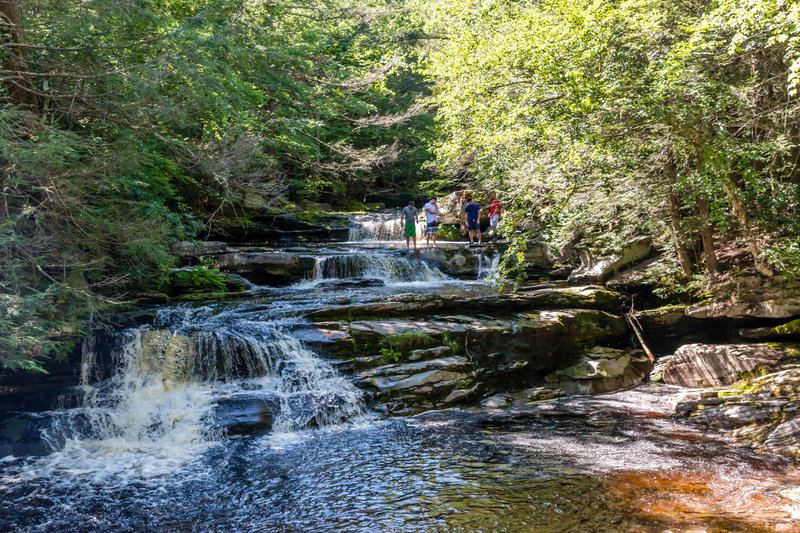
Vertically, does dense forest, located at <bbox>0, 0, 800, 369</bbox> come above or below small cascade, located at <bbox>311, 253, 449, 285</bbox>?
above

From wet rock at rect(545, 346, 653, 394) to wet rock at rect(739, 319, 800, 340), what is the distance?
6.40 feet

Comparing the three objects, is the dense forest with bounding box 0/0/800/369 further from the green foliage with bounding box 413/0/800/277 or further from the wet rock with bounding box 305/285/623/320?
the wet rock with bounding box 305/285/623/320

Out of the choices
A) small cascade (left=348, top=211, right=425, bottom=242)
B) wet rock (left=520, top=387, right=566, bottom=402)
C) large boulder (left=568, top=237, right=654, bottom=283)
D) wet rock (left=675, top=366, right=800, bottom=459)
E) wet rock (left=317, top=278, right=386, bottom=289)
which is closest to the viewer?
wet rock (left=675, top=366, right=800, bottom=459)

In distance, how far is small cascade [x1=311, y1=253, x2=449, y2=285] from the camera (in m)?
13.4

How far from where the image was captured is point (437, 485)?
17.3 ft

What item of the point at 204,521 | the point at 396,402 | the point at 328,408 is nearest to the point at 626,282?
the point at 396,402

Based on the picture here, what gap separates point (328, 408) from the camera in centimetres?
759

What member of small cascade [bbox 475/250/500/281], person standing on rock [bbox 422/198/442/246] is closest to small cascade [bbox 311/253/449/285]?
small cascade [bbox 475/250/500/281]

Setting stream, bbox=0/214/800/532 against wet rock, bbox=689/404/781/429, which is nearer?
stream, bbox=0/214/800/532

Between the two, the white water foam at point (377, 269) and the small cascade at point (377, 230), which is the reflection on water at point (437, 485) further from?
the small cascade at point (377, 230)

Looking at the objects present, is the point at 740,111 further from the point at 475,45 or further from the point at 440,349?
the point at 475,45

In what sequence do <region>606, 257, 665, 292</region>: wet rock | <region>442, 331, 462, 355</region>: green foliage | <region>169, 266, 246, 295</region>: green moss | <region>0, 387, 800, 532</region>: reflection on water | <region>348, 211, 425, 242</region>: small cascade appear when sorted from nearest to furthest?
1. <region>0, 387, 800, 532</region>: reflection on water
2. <region>442, 331, 462, 355</region>: green foliage
3. <region>169, 266, 246, 295</region>: green moss
4. <region>606, 257, 665, 292</region>: wet rock
5. <region>348, 211, 425, 242</region>: small cascade

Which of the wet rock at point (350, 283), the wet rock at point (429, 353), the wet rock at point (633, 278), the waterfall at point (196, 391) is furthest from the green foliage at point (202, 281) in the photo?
the wet rock at point (633, 278)

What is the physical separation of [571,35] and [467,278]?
708 cm
